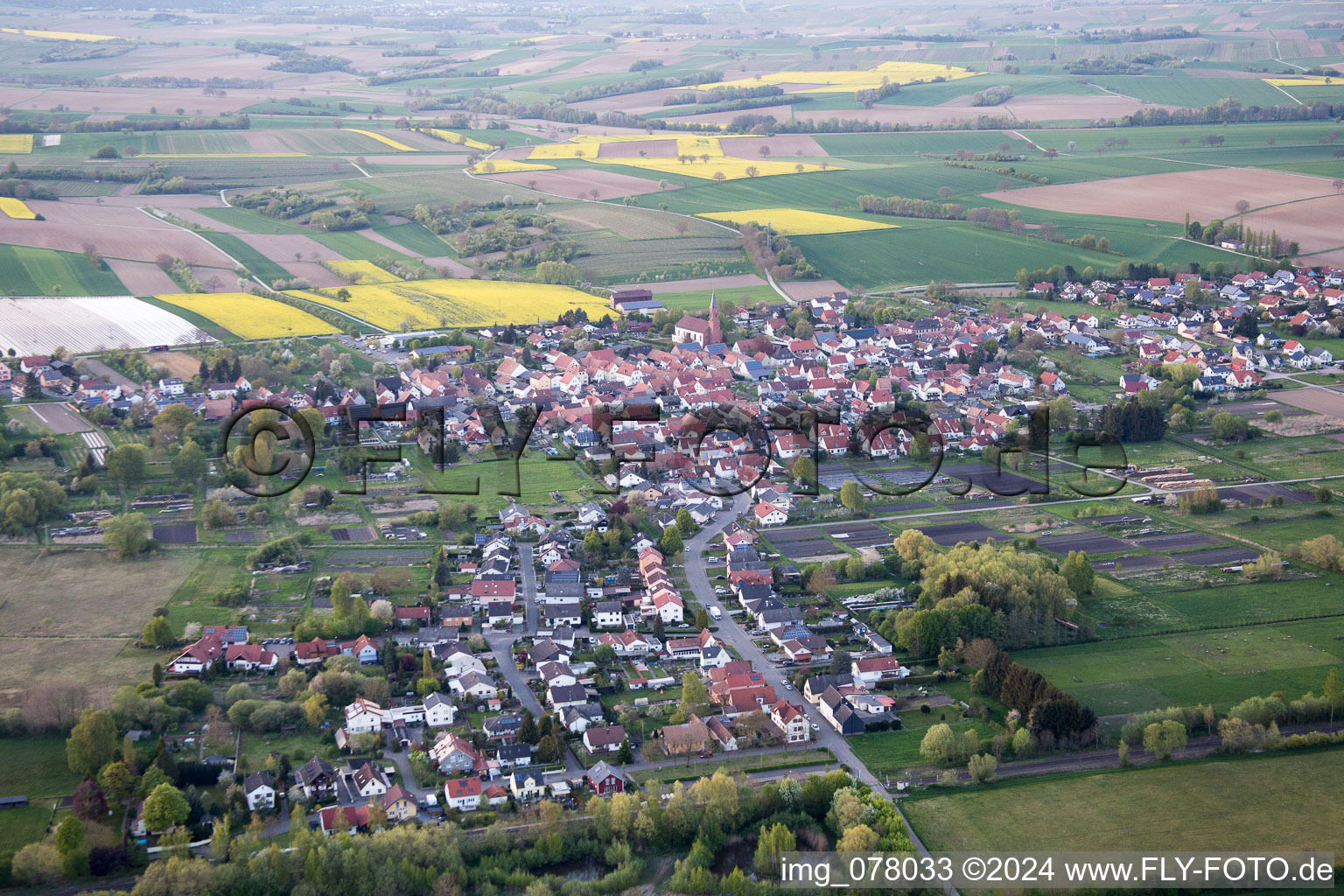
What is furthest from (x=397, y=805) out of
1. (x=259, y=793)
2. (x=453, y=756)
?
(x=259, y=793)

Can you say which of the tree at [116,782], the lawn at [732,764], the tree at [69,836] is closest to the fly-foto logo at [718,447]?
the lawn at [732,764]

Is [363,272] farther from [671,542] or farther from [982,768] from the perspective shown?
[982,768]

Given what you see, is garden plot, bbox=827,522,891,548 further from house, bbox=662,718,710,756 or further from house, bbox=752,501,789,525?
house, bbox=662,718,710,756

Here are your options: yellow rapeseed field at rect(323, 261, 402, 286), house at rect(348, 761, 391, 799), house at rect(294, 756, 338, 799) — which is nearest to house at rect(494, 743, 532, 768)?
house at rect(348, 761, 391, 799)

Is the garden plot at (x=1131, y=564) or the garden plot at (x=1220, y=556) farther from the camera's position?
the garden plot at (x=1220, y=556)

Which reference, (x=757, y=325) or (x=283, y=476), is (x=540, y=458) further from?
(x=757, y=325)

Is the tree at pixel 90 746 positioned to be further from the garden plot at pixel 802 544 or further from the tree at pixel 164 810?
the garden plot at pixel 802 544
